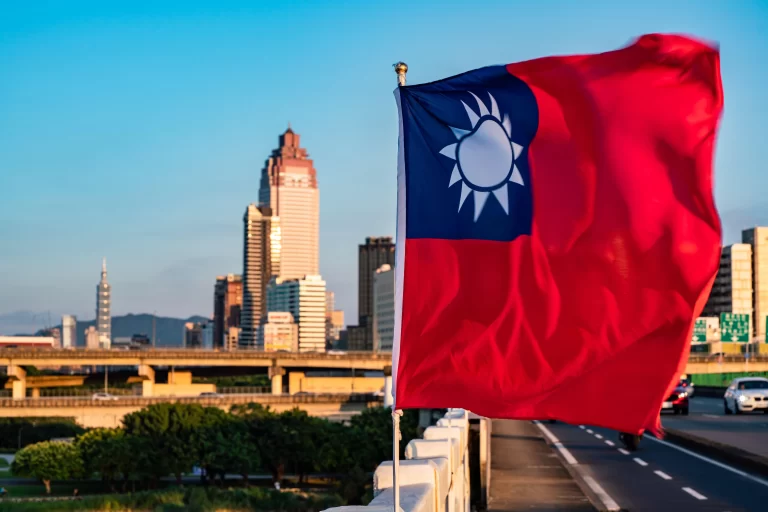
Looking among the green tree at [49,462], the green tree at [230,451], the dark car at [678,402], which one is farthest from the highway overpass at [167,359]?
the dark car at [678,402]

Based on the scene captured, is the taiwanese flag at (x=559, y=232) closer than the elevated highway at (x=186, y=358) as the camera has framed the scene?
→ Yes

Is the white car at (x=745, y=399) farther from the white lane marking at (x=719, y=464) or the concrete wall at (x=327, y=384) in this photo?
the concrete wall at (x=327, y=384)

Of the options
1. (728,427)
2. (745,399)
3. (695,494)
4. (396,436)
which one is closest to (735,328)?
(745,399)

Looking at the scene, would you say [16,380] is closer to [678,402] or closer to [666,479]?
[678,402]

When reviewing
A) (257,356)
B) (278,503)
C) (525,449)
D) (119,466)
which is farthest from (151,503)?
(257,356)

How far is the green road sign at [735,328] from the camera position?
93625mm

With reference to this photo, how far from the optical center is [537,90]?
6980 mm

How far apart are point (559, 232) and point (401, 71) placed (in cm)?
145

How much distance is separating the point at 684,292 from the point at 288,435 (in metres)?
81.5

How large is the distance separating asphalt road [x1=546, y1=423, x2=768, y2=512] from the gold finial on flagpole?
1205cm

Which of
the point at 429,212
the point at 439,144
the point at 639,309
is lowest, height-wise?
the point at 639,309

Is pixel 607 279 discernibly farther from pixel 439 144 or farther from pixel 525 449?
pixel 525 449

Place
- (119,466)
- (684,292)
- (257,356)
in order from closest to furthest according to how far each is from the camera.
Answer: (684,292) → (119,466) → (257,356)

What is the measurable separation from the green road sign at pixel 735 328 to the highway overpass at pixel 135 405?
3961cm
